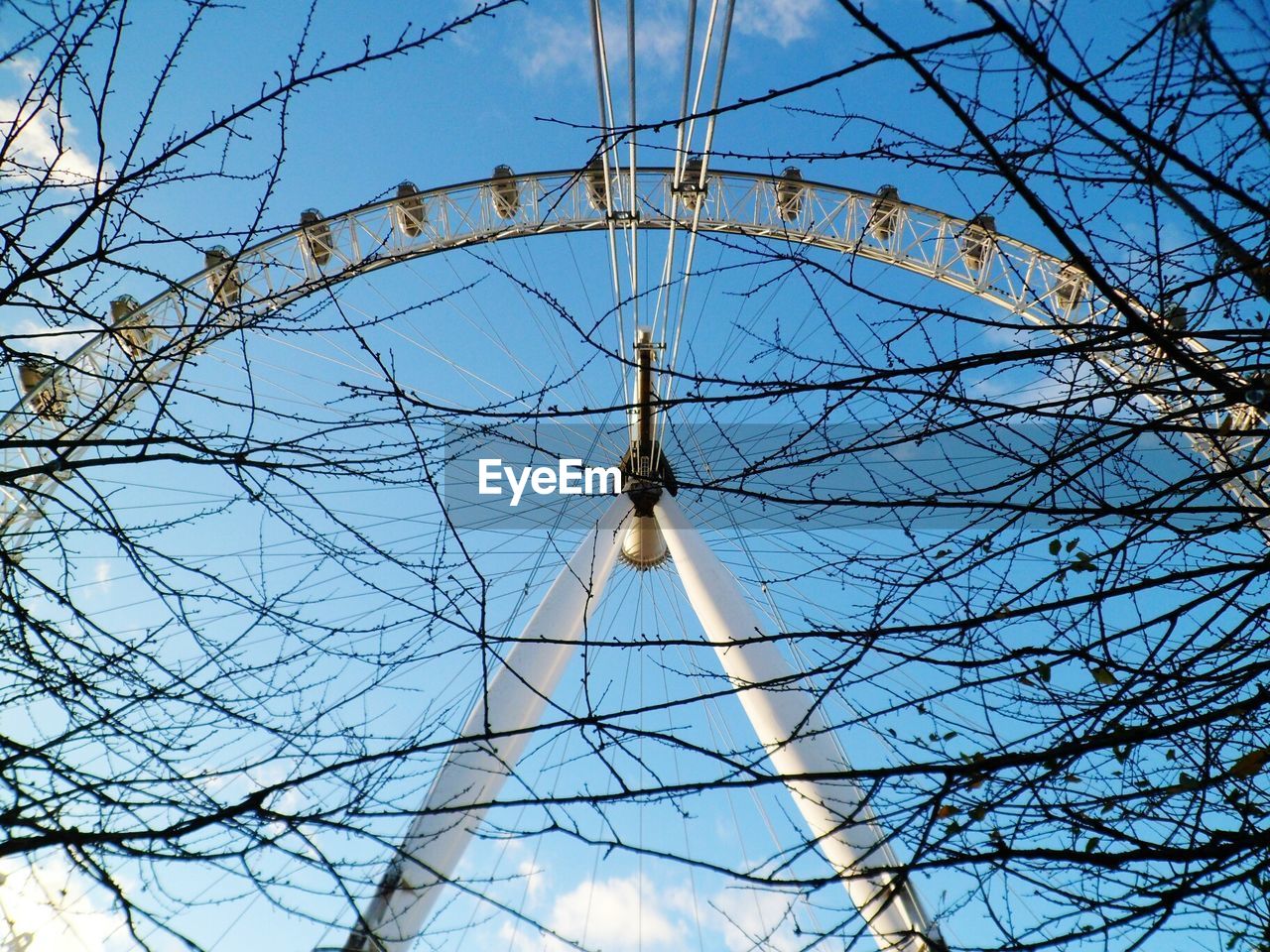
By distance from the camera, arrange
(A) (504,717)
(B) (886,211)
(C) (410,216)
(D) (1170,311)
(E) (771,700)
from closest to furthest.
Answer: (D) (1170,311)
(E) (771,700)
(A) (504,717)
(B) (886,211)
(C) (410,216)

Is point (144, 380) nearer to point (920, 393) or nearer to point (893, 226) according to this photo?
point (920, 393)

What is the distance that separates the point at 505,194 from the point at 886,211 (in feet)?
17.4

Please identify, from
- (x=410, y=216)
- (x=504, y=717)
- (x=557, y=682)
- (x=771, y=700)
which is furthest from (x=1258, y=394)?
(x=410, y=216)

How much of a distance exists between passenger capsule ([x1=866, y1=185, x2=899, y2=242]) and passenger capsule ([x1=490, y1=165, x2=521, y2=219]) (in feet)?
16.0

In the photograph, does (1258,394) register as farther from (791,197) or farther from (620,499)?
(791,197)

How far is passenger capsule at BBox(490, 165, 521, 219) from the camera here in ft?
45.7

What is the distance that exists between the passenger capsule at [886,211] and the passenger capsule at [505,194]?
489 centimetres

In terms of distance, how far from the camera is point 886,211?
13.7 m

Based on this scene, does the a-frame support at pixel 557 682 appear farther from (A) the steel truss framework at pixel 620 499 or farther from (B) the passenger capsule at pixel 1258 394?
(B) the passenger capsule at pixel 1258 394

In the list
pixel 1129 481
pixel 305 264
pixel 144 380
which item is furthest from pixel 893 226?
pixel 144 380

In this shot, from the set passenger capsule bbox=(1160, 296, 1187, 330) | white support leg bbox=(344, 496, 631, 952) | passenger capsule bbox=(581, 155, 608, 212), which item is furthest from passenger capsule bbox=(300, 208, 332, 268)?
passenger capsule bbox=(1160, 296, 1187, 330)

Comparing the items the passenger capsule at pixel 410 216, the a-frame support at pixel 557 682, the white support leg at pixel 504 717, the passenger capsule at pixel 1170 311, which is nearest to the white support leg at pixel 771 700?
the a-frame support at pixel 557 682

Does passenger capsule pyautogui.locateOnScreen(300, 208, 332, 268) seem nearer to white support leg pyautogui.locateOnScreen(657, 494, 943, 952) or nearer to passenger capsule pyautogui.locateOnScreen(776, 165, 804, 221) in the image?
passenger capsule pyautogui.locateOnScreen(776, 165, 804, 221)

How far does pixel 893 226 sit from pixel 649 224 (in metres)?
4.08
